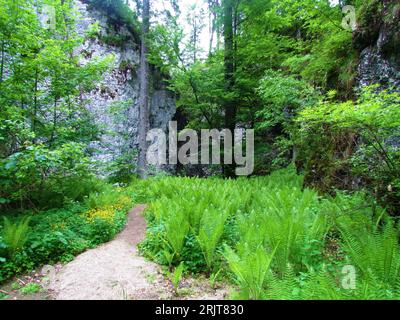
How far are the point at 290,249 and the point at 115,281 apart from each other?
7.09 ft

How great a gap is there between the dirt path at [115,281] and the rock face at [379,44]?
16.4 ft

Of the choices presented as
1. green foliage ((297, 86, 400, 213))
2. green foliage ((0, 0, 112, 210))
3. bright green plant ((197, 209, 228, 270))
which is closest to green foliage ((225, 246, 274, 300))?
bright green plant ((197, 209, 228, 270))

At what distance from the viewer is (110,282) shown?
125 inches

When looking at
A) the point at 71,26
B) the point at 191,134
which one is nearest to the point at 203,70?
the point at 191,134

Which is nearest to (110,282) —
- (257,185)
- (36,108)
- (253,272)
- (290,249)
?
(253,272)

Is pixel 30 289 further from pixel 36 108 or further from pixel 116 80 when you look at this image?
pixel 116 80

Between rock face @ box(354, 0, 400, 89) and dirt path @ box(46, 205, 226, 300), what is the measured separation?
5.00 m

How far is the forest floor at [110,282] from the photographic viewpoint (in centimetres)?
290

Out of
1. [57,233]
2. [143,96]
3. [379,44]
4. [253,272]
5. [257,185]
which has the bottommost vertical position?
[57,233]

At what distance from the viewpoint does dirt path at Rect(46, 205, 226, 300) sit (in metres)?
2.91

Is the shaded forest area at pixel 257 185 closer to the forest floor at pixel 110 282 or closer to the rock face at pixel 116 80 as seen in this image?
the forest floor at pixel 110 282

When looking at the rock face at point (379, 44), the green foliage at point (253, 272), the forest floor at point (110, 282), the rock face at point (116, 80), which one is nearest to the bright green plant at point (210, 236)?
the forest floor at point (110, 282)

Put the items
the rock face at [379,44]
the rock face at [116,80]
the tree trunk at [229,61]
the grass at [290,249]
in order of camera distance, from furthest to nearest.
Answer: the rock face at [116,80]
the tree trunk at [229,61]
the rock face at [379,44]
the grass at [290,249]

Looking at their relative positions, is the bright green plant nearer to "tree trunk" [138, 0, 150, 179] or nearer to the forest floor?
the forest floor
